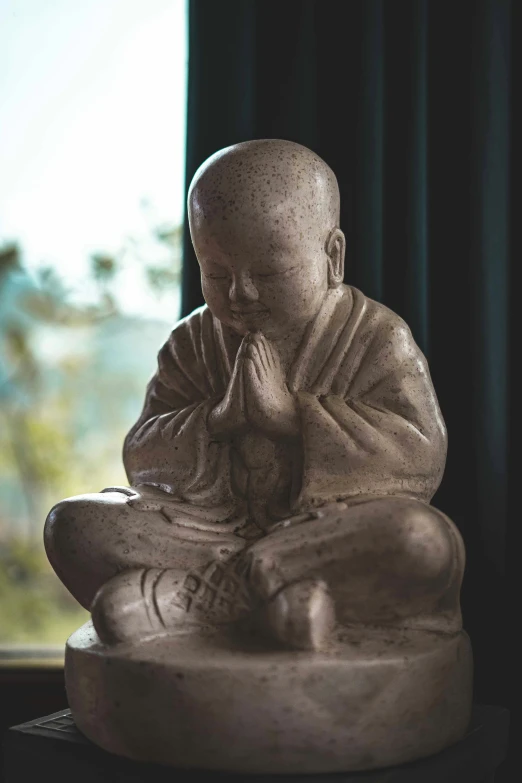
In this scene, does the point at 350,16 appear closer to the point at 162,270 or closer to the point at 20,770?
the point at 162,270

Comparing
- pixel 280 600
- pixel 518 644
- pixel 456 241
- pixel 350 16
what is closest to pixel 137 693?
pixel 280 600

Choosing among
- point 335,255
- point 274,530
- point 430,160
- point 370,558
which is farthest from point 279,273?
point 430,160

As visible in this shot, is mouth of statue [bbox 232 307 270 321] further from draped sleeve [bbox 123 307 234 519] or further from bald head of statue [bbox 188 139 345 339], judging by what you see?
draped sleeve [bbox 123 307 234 519]

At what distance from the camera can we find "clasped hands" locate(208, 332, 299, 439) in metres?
2.40

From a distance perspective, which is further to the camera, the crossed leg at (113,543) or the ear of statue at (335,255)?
the ear of statue at (335,255)

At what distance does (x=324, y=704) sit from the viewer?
1998 mm

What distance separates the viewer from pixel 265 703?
78.0 inches

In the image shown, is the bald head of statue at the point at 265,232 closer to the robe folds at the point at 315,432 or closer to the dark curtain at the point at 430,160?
the robe folds at the point at 315,432

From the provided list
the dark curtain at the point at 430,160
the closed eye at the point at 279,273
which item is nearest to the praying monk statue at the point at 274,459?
the closed eye at the point at 279,273

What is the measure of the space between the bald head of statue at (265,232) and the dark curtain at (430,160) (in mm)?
655

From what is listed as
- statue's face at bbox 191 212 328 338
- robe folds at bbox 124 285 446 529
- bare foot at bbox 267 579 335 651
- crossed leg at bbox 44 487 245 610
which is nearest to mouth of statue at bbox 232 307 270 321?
statue's face at bbox 191 212 328 338

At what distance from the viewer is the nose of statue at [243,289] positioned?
7.88 feet

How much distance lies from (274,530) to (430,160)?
4.72 ft

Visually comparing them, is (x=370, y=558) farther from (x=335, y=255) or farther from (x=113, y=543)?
(x=335, y=255)
